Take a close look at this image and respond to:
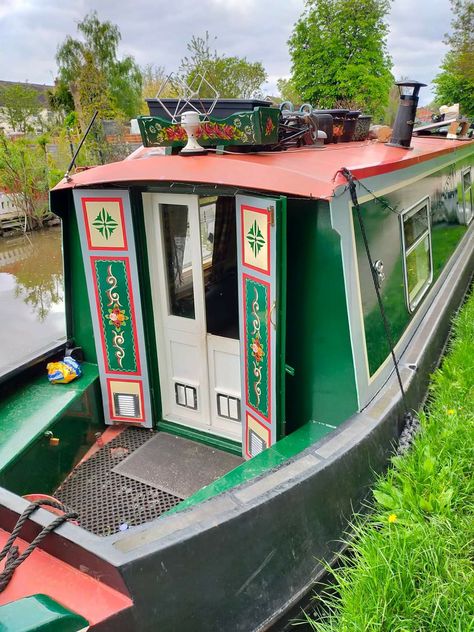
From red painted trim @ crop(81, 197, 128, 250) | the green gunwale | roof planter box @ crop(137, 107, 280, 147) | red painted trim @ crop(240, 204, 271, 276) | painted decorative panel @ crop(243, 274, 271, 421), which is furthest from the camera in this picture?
red painted trim @ crop(81, 197, 128, 250)

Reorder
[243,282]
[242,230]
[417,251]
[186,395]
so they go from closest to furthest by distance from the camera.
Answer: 1. [242,230]
2. [243,282]
3. [186,395]
4. [417,251]

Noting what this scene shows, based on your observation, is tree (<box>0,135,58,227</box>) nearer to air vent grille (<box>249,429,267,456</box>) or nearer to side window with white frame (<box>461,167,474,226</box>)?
side window with white frame (<box>461,167,474,226</box>)

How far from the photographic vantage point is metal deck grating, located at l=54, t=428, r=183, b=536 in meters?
2.84

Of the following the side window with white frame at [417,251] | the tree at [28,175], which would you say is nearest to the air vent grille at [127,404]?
the side window with white frame at [417,251]

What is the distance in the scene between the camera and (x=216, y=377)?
3.37m

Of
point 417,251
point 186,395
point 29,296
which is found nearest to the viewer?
point 186,395

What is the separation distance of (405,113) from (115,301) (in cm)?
261

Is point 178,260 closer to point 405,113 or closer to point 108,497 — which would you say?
point 108,497

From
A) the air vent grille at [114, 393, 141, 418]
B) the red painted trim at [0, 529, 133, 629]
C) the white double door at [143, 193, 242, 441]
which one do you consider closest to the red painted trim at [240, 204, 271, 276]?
the white double door at [143, 193, 242, 441]

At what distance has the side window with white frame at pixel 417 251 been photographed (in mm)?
3472

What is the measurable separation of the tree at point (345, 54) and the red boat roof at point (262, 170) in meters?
19.1

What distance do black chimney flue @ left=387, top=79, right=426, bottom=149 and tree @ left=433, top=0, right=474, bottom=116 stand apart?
2401 cm

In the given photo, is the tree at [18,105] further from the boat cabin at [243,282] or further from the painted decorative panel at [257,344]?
the painted decorative panel at [257,344]

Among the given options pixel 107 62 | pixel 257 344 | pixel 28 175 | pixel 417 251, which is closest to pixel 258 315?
pixel 257 344
